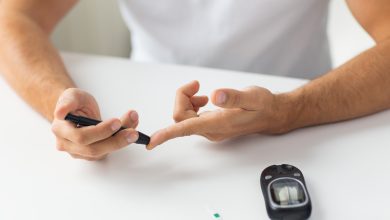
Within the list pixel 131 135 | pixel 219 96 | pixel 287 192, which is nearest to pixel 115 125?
pixel 131 135

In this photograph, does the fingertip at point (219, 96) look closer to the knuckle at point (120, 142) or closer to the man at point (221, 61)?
the man at point (221, 61)

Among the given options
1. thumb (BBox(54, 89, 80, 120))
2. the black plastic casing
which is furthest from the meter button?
thumb (BBox(54, 89, 80, 120))

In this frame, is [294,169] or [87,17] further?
[87,17]

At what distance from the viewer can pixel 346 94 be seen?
0.80 m

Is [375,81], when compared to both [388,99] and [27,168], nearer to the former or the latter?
[388,99]

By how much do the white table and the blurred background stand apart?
2.46 feet

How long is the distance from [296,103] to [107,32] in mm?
1003

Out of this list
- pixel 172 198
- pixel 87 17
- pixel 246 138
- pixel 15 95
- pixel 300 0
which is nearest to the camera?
pixel 172 198

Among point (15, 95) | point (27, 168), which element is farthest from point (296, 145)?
point (15, 95)

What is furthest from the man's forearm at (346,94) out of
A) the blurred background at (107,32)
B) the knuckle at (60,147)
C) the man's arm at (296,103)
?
the blurred background at (107,32)

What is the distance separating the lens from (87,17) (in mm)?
1570

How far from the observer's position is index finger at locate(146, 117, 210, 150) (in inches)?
27.8

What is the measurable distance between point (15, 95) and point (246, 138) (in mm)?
438

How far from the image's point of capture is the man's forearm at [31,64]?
84cm
